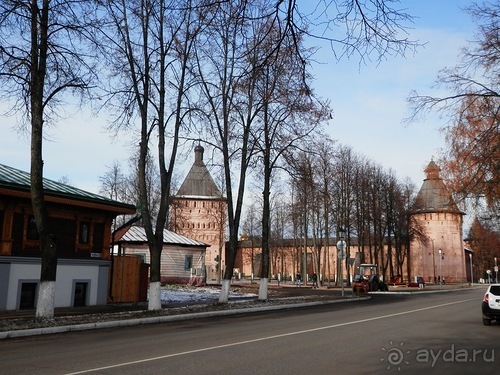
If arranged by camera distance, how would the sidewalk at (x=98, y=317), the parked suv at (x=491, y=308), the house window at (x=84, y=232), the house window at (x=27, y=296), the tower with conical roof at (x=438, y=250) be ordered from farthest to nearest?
the tower with conical roof at (x=438, y=250) → the house window at (x=84, y=232) → the house window at (x=27, y=296) → the parked suv at (x=491, y=308) → the sidewalk at (x=98, y=317)

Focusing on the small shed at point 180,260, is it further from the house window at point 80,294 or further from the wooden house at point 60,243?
the house window at point 80,294

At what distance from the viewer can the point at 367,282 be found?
43.1m

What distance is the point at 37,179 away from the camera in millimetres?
16375

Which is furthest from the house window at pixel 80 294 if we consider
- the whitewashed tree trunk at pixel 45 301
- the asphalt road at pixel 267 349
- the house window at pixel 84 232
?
the asphalt road at pixel 267 349

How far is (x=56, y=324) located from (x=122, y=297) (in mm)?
10221

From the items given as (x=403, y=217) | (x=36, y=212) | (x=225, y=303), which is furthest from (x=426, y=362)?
(x=403, y=217)

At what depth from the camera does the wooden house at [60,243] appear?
19641 mm

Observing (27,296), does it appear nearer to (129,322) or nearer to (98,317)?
(98,317)

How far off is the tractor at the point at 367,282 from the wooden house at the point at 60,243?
2440cm

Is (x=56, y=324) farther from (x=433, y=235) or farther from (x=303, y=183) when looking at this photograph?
(x=433, y=235)

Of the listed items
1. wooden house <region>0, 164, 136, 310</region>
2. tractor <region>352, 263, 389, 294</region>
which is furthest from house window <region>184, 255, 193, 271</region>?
wooden house <region>0, 164, 136, 310</region>

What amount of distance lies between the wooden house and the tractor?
2440 centimetres

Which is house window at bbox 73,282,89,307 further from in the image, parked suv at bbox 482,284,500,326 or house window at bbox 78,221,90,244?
parked suv at bbox 482,284,500,326

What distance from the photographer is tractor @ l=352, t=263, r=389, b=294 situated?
4238 cm
